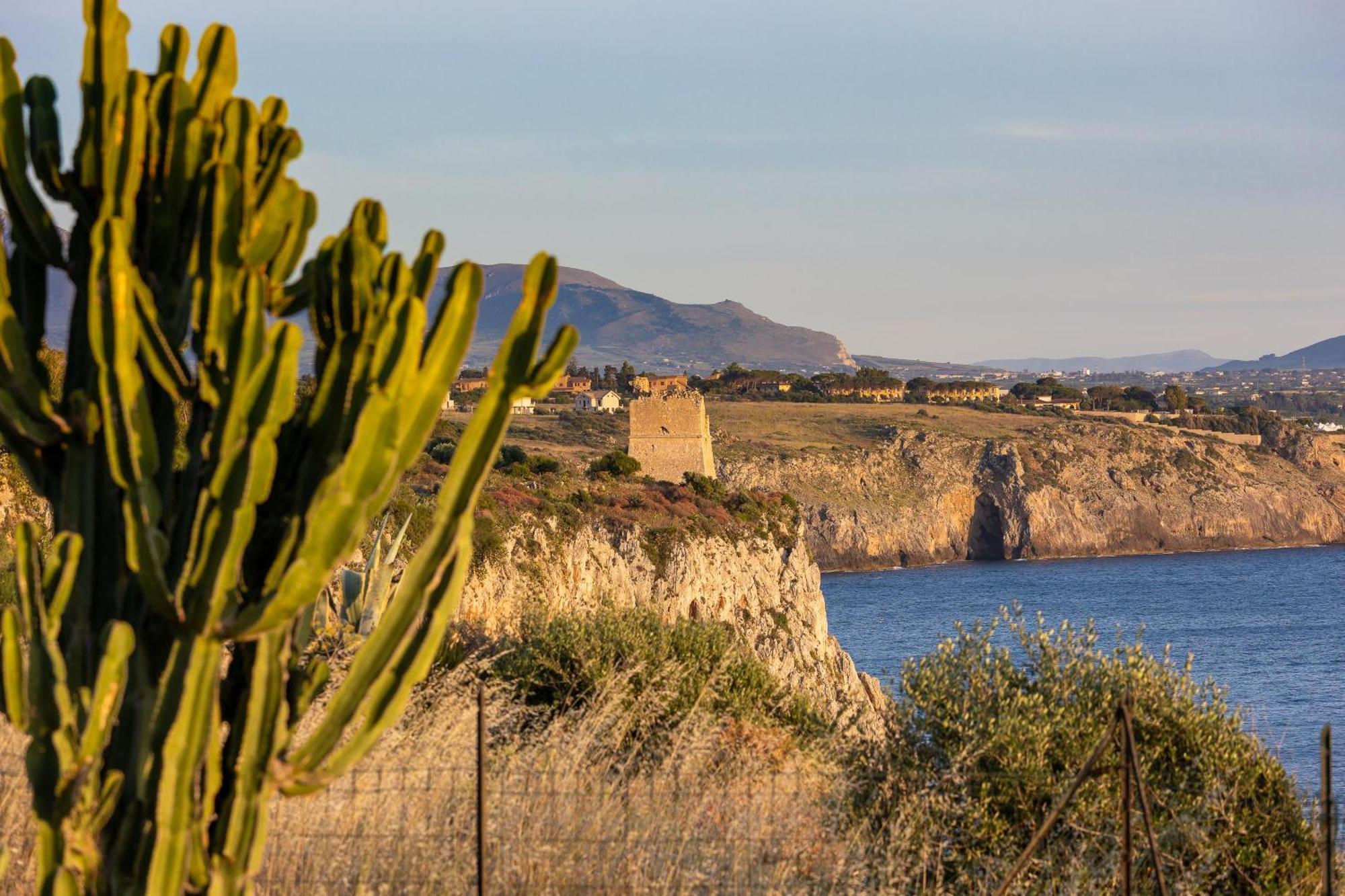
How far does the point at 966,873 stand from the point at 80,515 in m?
5.88

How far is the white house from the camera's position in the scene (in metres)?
102

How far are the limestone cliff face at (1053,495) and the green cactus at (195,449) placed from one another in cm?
8608

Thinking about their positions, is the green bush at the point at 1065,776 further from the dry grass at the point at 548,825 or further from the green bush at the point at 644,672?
the green bush at the point at 644,672

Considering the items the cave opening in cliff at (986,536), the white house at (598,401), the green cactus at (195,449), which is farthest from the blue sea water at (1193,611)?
the white house at (598,401)

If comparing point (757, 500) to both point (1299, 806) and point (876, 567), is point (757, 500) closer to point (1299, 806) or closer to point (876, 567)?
point (1299, 806)

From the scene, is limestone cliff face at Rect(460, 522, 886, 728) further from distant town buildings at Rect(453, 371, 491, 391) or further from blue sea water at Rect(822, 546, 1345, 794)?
distant town buildings at Rect(453, 371, 491, 391)

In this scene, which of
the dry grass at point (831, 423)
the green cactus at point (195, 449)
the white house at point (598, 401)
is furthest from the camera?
the white house at point (598, 401)

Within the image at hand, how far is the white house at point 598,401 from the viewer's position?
4021 inches

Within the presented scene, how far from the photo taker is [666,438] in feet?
173

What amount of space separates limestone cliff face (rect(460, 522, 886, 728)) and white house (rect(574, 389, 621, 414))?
56.6 metres

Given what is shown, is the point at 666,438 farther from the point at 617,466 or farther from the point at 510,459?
the point at 510,459

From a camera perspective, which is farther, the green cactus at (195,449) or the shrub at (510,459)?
the shrub at (510,459)

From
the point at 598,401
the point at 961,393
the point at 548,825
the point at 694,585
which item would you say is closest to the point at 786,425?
the point at 598,401

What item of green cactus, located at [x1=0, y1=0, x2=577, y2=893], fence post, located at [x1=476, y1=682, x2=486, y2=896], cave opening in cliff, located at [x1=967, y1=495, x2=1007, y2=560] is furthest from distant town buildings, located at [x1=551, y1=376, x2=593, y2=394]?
green cactus, located at [x1=0, y1=0, x2=577, y2=893]
